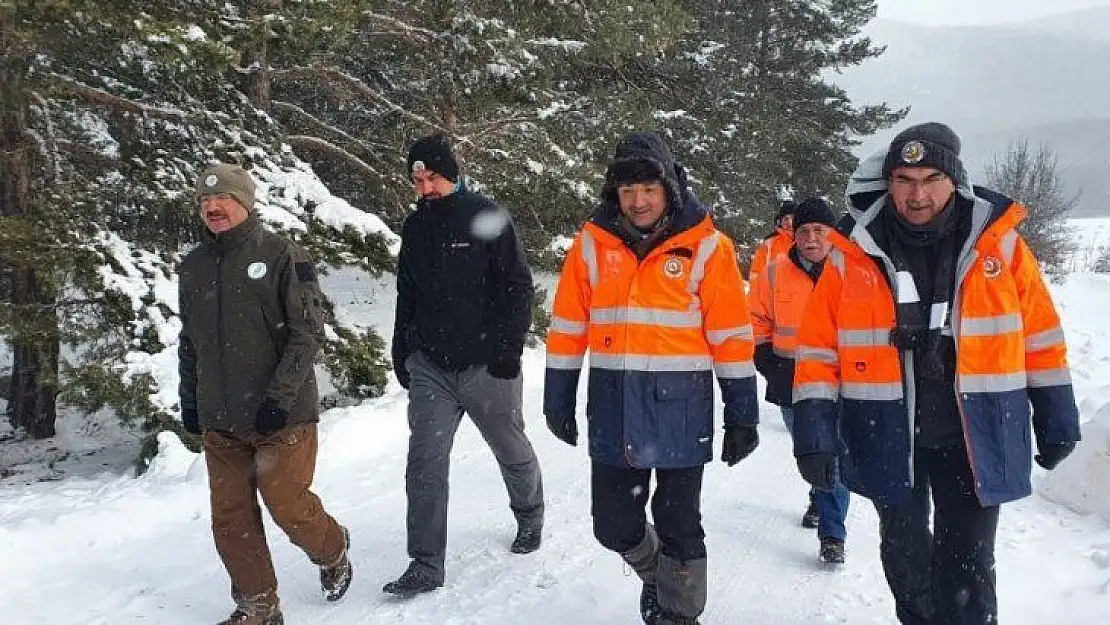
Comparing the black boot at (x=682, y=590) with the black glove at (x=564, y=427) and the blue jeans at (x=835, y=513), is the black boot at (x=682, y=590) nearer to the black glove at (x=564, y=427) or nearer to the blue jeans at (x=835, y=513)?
the black glove at (x=564, y=427)

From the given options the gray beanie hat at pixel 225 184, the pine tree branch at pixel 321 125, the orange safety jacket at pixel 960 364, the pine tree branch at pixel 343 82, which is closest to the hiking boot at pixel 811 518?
the orange safety jacket at pixel 960 364

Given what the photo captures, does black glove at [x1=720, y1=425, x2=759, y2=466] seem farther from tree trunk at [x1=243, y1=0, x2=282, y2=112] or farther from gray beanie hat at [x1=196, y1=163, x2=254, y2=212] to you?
tree trunk at [x1=243, y1=0, x2=282, y2=112]

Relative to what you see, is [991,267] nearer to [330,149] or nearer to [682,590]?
[682,590]

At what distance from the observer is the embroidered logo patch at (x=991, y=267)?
250 cm

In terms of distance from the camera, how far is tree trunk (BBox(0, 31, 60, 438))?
6.38 meters

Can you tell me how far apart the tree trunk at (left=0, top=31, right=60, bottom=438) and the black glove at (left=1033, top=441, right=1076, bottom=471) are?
7032mm

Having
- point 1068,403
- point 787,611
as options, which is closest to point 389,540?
point 787,611

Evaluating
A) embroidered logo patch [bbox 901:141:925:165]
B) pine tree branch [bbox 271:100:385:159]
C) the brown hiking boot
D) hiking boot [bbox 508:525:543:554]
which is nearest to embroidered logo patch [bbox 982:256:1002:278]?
embroidered logo patch [bbox 901:141:925:165]

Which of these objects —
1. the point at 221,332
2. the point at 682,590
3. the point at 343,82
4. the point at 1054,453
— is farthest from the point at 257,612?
the point at 343,82

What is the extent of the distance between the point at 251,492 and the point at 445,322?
1174 millimetres

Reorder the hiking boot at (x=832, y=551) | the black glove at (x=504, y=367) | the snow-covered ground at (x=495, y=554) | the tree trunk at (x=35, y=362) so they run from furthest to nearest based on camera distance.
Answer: the tree trunk at (x=35, y=362) → the hiking boot at (x=832, y=551) → the black glove at (x=504, y=367) → the snow-covered ground at (x=495, y=554)

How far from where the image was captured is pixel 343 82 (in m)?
9.89

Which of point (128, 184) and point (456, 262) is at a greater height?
point (128, 184)

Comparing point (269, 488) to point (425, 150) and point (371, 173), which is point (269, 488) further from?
point (371, 173)
